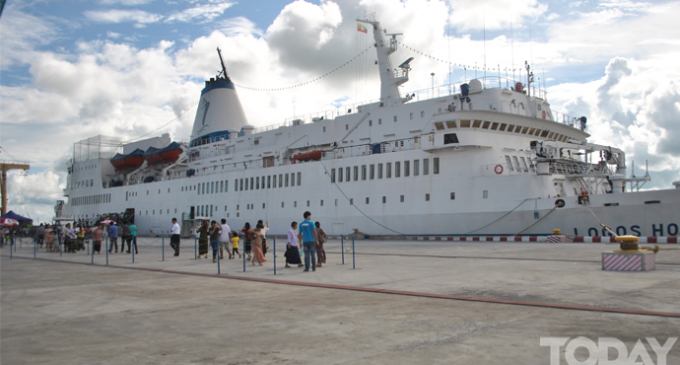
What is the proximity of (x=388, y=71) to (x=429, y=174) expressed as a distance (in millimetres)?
9553

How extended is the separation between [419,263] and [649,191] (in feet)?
39.1

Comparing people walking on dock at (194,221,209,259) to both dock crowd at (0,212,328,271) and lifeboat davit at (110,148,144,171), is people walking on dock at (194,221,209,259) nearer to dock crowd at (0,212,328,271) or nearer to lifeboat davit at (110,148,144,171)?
dock crowd at (0,212,328,271)

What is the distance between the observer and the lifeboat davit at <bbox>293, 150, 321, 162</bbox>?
1307 inches

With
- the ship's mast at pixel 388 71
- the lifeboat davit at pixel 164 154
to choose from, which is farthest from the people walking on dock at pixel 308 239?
the lifeboat davit at pixel 164 154

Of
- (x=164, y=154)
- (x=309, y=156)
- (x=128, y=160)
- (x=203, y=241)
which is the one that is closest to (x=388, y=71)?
(x=309, y=156)

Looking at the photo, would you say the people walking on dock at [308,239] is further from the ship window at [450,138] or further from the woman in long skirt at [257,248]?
the ship window at [450,138]

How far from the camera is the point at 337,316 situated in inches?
239

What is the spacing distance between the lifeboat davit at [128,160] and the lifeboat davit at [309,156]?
879 inches

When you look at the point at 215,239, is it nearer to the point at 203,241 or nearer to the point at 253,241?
the point at 203,241

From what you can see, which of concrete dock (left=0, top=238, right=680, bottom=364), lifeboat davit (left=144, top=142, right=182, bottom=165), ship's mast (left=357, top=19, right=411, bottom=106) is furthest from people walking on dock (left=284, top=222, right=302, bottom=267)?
lifeboat davit (left=144, top=142, right=182, bottom=165)

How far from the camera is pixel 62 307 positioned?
23.4ft

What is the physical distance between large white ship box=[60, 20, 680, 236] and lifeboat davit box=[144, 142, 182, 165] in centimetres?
354

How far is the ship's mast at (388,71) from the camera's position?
31547 millimetres

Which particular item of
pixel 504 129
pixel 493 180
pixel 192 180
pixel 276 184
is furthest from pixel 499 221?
pixel 192 180
